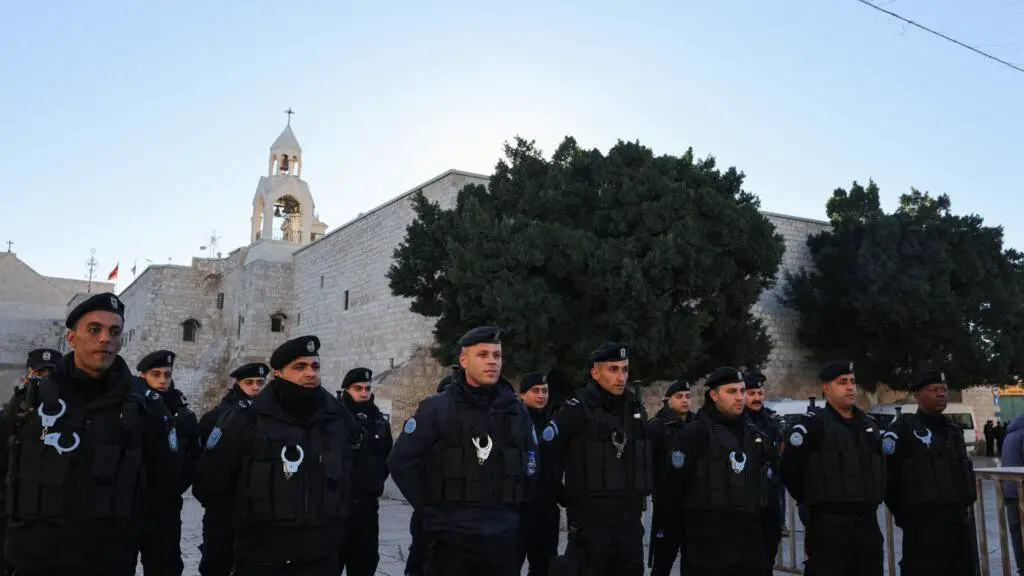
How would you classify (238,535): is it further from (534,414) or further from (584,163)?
(584,163)

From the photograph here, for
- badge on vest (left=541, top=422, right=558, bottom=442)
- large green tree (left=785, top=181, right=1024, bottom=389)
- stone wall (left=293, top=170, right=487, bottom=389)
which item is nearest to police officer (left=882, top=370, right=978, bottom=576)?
badge on vest (left=541, top=422, right=558, bottom=442)

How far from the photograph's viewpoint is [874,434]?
13.8 ft

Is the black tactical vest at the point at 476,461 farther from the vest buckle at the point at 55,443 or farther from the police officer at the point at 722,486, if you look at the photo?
the vest buckle at the point at 55,443

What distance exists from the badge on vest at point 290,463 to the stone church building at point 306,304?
1312cm

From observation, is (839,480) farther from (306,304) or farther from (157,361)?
(306,304)

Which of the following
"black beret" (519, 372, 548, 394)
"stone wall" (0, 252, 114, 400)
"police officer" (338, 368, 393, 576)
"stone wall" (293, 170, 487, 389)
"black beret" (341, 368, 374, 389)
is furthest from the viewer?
"stone wall" (0, 252, 114, 400)

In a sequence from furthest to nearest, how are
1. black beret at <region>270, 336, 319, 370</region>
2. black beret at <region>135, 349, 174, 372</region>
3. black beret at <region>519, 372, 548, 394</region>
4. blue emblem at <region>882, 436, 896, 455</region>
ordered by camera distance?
1. black beret at <region>519, 372, 548, 394</region>
2. black beret at <region>135, 349, 174, 372</region>
3. blue emblem at <region>882, 436, 896, 455</region>
4. black beret at <region>270, 336, 319, 370</region>

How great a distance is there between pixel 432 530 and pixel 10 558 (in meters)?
1.70

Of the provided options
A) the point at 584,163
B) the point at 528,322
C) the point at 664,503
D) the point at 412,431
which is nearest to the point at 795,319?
the point at 584,163

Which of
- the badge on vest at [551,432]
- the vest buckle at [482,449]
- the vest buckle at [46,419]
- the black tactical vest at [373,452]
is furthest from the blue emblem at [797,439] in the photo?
the vest buckle at [46,419]

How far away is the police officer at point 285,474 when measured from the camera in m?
3.07

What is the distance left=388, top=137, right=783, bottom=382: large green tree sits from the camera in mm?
13602

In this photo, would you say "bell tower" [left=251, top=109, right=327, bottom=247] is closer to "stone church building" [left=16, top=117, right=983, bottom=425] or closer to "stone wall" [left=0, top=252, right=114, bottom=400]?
"stone church building" [left=16, top=117, right=983, bottom=425]

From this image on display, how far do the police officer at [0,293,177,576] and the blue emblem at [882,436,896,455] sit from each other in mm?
4155
